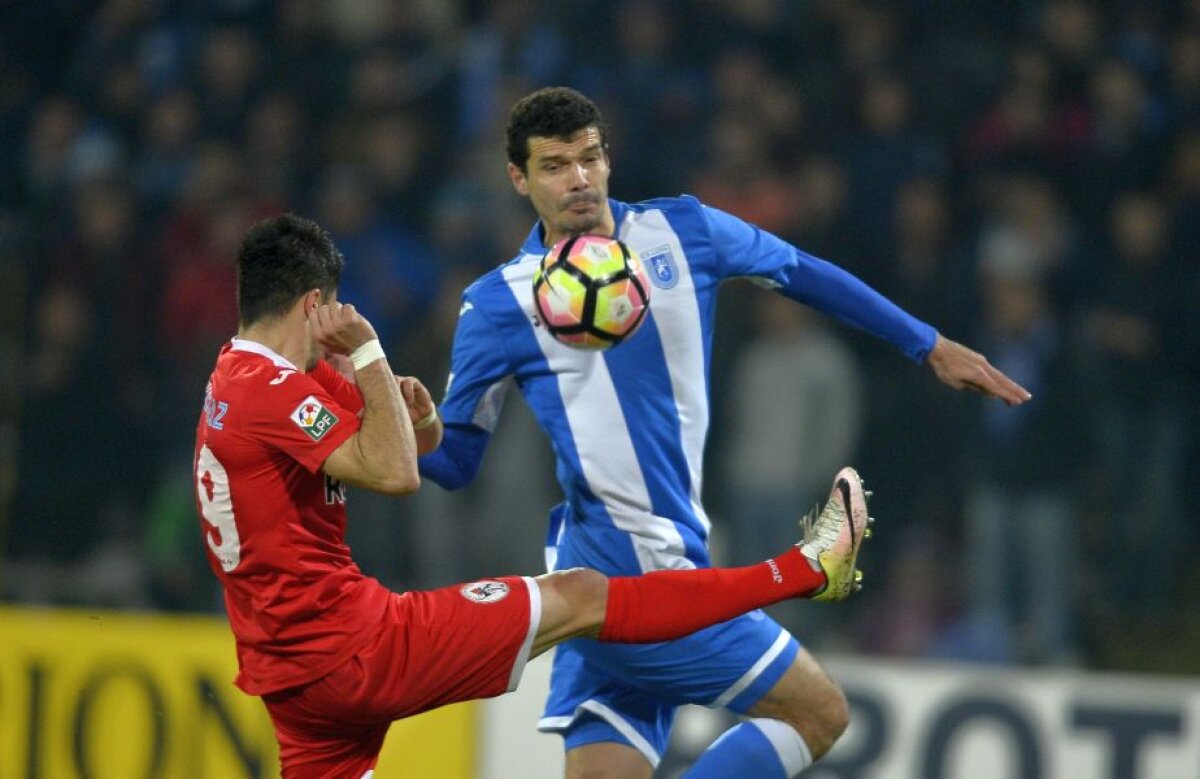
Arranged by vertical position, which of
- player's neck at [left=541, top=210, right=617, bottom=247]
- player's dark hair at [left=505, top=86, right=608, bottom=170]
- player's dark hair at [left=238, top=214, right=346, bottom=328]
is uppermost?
player's dark hair at [left=505, top=86, right=608, bottom=170]

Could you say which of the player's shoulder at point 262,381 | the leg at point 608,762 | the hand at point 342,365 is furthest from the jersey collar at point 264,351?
the leg at point 608,762

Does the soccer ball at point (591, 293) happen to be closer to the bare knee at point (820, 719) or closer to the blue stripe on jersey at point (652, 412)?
the blue stripe on jersey at point (652, 412)

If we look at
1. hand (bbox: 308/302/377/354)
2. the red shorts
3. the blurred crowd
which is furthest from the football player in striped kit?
the blurred crowd

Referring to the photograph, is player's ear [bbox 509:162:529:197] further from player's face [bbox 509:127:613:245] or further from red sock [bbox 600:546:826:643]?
red sock [bbox 600:546:826:643]

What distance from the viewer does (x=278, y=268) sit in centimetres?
393

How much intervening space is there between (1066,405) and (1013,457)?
0.29m

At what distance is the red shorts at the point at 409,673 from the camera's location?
3891mm

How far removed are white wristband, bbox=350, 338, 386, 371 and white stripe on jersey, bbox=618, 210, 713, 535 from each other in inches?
29.4

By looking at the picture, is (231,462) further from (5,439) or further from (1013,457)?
(5,439)

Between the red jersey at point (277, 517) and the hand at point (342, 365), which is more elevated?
the hand at point (342, 365)

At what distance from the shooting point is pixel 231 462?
3879 mm

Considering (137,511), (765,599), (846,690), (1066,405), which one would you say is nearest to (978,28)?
(1066,405)

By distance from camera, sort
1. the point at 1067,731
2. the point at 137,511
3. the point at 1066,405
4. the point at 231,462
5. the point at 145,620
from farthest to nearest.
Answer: the point at 137,511, the point at 1066,405, the point at 145,620, the point at 1067,731, the point at 231,462

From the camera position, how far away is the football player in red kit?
385 cm
